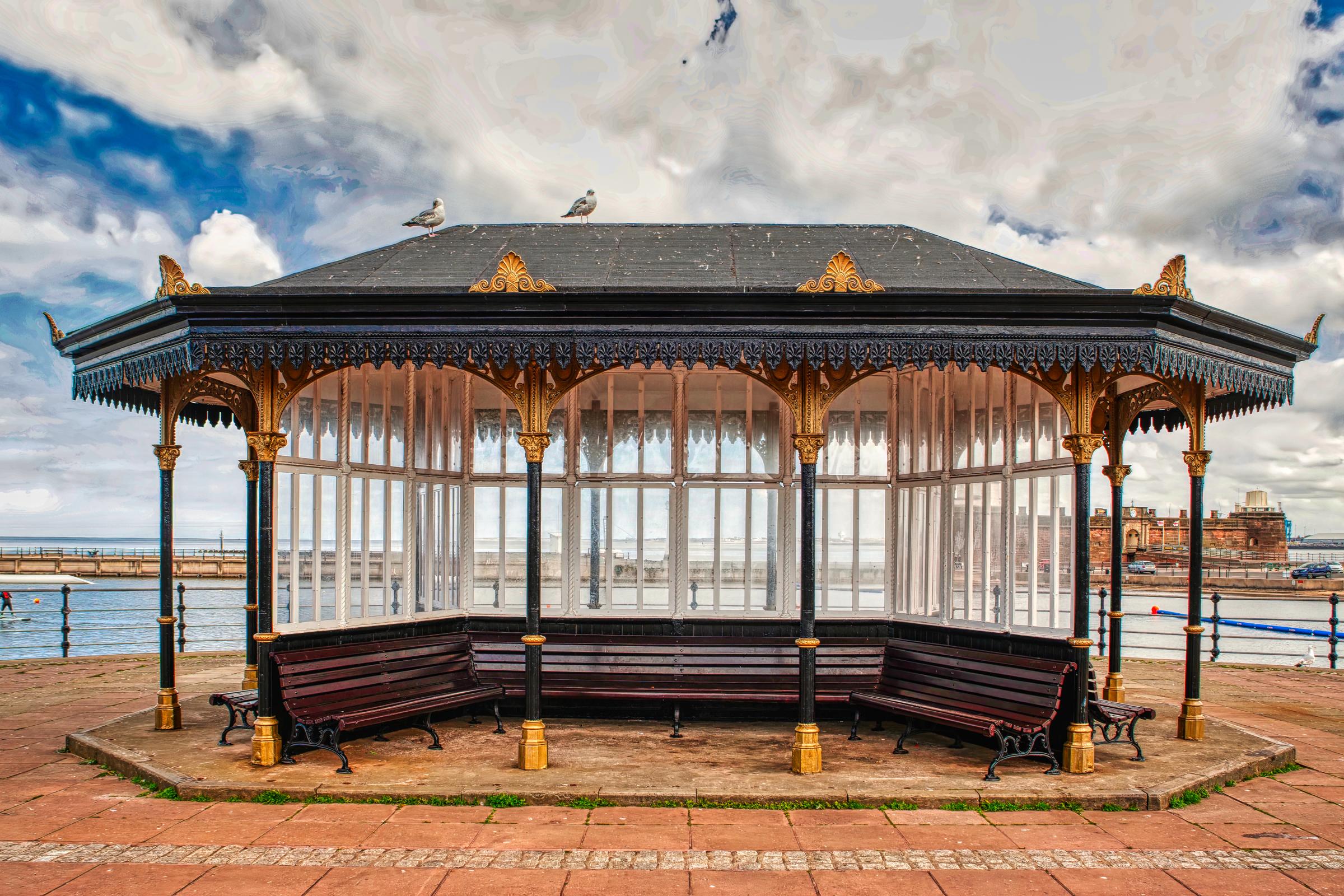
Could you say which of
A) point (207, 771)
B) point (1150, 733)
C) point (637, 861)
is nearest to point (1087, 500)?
point (1150, 733)

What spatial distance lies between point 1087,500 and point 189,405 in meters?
9.96

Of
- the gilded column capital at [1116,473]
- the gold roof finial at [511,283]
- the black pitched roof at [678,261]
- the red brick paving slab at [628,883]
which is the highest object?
the black pitched roof at [678,261]

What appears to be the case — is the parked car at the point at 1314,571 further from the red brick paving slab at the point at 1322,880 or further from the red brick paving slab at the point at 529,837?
the red brick paving slab at the point at 529,837

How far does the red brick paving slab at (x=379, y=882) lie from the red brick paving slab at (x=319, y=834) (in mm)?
448

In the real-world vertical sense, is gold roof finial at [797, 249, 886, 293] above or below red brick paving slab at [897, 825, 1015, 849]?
above

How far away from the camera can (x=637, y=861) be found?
5281mm

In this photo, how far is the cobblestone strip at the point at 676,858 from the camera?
525cm

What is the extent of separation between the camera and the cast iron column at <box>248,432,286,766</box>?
7.16 meters

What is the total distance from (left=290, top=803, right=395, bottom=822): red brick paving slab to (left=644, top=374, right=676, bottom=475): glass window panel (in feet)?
14.3

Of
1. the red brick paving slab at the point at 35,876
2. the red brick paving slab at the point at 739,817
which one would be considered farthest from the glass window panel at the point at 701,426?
the red brick paving slab at the point at 35,876

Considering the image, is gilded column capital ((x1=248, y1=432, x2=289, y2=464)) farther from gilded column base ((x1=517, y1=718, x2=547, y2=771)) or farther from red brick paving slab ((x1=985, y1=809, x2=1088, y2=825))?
red brick paving slab ((x1=985, y1=809, x2=1088, y2=825))

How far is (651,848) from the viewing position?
5.50m

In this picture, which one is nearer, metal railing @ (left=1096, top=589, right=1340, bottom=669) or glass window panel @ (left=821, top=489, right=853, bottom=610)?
glass window panel @ (left=821, top=489, right=853, bottom=610)

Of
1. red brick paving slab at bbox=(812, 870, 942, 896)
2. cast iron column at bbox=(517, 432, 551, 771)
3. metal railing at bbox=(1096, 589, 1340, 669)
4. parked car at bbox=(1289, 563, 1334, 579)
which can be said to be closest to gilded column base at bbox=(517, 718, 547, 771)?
cast iron column at bbox=(517, 432, 551, 771)
